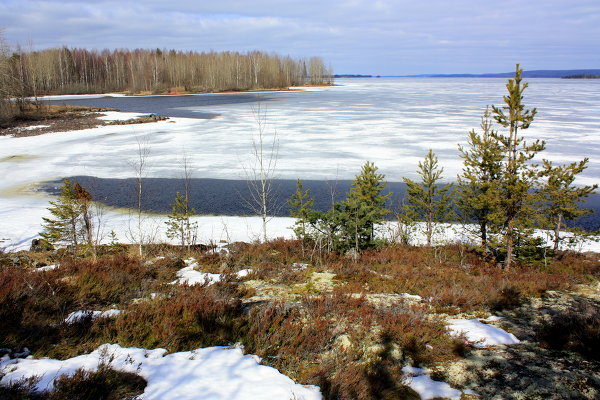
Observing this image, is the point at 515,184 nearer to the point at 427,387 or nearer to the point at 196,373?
the point at 427,387

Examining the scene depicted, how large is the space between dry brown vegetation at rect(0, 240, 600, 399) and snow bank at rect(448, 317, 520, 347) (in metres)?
0.24

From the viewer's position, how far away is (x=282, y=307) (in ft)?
18.6

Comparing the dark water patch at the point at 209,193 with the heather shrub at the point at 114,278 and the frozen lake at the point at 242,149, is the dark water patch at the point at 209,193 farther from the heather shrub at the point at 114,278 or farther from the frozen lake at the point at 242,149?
the heather shrub at the point at 114,278

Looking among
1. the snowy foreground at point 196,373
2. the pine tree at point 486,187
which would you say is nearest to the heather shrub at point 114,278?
the snowy foreground at point 196,373

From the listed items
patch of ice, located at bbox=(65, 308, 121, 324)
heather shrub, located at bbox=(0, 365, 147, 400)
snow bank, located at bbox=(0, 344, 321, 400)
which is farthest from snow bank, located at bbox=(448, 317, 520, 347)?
patch of ice, located at bbox=(65, 308, 121, 324)

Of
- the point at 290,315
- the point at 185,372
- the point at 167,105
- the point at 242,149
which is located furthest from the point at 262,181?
the point at 167,105

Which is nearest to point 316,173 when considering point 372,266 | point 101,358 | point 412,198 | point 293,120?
point 412,198

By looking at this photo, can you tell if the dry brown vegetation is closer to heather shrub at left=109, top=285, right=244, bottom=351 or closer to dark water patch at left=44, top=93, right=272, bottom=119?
heather shrub at left=109, top=285, right=244, bottom=351

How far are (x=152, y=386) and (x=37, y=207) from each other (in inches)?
585

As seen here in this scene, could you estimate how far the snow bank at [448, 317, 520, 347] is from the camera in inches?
206

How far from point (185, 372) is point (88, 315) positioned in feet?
5.62

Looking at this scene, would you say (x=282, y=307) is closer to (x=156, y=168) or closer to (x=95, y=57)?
(x=156, y=168)

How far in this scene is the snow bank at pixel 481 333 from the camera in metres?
5.24

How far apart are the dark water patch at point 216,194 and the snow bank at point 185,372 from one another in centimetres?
1112
